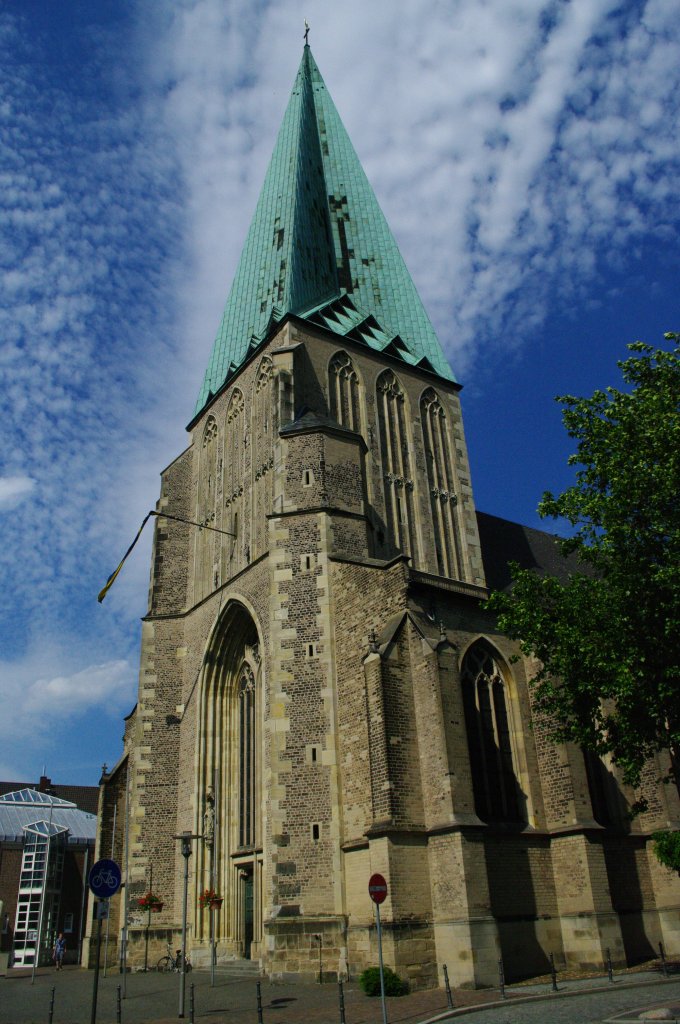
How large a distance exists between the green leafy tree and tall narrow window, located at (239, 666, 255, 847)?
410 inches

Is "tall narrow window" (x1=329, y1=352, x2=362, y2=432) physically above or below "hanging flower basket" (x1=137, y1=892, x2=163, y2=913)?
above

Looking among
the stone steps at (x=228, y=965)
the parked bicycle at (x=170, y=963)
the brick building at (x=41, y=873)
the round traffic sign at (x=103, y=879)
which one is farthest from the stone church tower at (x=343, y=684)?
the brick building at (x=41, y=873)

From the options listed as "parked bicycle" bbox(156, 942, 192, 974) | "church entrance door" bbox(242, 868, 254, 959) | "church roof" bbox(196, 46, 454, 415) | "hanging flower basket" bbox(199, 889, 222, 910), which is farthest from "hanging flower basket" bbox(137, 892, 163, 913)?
"church roof" bbox(196, 46, 454, 415)

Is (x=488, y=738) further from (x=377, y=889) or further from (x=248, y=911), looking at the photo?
(x=377, y=889)

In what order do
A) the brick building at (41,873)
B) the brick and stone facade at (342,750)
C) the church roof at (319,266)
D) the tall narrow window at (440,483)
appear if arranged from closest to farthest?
the brick and stone facade at (342,750), the tall narrow window at (440,483), the church roof at (319,266), the brick building at (41,873)

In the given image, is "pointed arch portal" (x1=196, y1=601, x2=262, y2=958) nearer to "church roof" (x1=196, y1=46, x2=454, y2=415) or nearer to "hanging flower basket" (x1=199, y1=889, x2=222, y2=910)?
"hanging flower basket" (x1=199, y1=889, x2=222, y2=910)

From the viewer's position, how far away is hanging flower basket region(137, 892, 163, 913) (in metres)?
23.8

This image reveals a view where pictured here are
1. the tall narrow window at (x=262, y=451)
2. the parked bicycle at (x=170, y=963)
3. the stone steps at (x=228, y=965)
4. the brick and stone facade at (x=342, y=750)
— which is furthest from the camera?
the tall narrow window at (x=262, y=451)

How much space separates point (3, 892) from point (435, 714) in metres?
35.9

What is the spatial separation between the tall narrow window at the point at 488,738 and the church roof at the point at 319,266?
43.7 feet

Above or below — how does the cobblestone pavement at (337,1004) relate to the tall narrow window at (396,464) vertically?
below

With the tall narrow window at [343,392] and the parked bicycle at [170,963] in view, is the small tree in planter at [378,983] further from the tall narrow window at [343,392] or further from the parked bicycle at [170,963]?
the tall narrow window at [343,392]

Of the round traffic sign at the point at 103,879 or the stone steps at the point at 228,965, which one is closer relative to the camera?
the round traffic sign at the point at 103,879

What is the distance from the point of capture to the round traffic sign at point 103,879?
1148 cm
